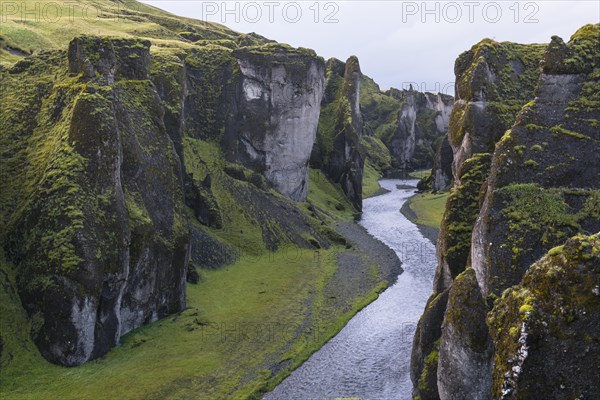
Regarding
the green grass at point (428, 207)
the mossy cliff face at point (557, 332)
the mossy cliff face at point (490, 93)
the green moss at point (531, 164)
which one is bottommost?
the green grass at point (428, 207)

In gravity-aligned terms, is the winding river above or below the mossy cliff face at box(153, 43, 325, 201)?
below

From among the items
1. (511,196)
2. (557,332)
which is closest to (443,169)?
(511,196)

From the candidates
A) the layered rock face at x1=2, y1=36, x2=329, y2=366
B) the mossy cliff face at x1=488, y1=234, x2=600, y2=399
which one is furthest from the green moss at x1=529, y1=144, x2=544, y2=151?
the layered rock face at x1=2, y1=36, x2=329, y2=366

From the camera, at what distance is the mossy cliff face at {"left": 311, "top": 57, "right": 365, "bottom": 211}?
130 metres

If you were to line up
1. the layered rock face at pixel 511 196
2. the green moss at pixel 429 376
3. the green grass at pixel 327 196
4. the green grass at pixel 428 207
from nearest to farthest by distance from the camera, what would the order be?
the layered rock face at pixel 511 196, the green moss at pixel 429 376, the green grass at pixel 428 207, the green grass at pixel 327 196

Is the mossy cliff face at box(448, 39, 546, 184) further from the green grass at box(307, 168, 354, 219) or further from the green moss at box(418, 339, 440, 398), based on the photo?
the green grass at box(307, 168, 354, 219)

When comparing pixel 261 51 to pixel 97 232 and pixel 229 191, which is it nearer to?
pixel 229 191

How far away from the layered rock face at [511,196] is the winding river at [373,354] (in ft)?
20.7

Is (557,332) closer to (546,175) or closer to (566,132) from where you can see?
(546,175)

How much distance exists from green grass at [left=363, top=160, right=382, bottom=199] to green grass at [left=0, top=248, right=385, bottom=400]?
91.2m

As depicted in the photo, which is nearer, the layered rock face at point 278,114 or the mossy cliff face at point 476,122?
the mossy cliff face at point 476,122

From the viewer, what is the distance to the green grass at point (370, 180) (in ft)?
505

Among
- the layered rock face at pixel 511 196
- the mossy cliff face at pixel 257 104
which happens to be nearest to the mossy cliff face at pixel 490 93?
the layered rock face at pixel 511 196

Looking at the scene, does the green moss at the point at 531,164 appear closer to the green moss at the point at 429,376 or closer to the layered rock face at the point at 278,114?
the green moss at the point at 429,376
